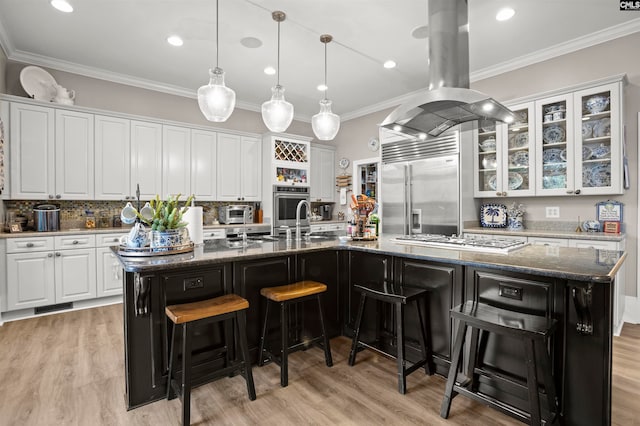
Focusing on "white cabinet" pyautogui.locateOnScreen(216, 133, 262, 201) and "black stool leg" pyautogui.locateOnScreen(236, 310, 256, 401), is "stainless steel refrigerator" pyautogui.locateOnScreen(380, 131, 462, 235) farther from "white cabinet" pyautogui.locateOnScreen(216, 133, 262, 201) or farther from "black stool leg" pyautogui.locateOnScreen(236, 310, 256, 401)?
"black stool leg" pyautogui.locateOnScreen(236, 310, 256, 401)

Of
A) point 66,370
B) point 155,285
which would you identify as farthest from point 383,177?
point 66,370

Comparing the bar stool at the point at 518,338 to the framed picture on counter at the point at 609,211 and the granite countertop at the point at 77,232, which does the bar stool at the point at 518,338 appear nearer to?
the framed picture on counter at the point at 609,211

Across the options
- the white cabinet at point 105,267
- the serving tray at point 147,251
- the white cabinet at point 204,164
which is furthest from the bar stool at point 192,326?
the white cabinet at point 204,164

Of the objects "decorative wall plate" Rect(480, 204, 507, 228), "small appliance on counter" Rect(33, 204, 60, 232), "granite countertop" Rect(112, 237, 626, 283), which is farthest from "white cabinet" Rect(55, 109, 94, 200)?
"decorative wall plate" Rect(480, 204, 507, 228)

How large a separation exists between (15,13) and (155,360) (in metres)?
3.51

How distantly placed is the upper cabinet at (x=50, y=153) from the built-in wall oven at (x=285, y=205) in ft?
8.25

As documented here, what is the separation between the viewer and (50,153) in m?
3.80

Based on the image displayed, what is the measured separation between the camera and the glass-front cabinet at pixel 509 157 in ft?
12.3

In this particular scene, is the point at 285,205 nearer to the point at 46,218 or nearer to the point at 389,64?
the point at 389,64

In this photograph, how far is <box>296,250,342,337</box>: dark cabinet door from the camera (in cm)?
265

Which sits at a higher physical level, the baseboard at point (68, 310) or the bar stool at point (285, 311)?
Answer: the bar stool at point (285, 311)

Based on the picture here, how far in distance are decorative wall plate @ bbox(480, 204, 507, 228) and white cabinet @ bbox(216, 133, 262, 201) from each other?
136 inches

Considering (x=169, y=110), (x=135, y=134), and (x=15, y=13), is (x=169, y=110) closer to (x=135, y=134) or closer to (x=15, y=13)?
(x=135, y=134)

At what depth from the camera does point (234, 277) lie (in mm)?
2279
